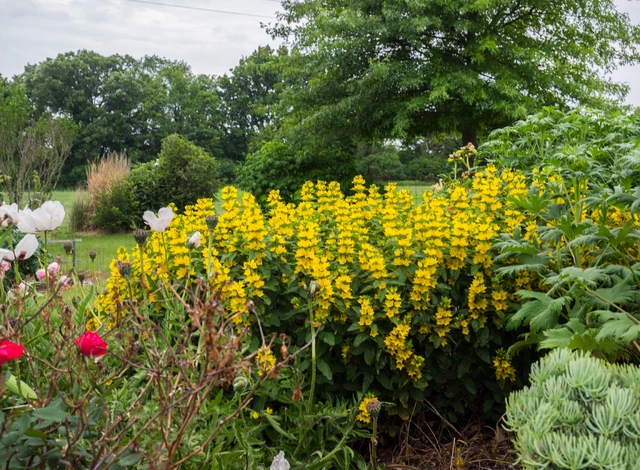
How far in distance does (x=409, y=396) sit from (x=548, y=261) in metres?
0.86

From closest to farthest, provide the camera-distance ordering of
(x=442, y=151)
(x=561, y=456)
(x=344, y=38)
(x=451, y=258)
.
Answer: (x=561, y=456)
(x=451, y=258)
(x=344, y=38)
(x=442, y=151)

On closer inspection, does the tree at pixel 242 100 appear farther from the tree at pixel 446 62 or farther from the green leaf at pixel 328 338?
the green leaf at pixel 328 338

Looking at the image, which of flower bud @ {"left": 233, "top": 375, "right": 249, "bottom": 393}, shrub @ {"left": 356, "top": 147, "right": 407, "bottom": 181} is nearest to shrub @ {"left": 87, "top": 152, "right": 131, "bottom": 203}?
flower bud @ {"left": 233, "top": 375, "right": 249, "bottom": 393}

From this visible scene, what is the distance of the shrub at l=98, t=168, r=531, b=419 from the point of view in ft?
8.16

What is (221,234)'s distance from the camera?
274cm

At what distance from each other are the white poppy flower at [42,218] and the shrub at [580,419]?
4.38ft

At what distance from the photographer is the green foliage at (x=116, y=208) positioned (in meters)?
12.3

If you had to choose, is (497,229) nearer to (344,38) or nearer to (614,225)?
(614,225)

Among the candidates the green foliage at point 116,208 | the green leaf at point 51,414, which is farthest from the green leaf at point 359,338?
the green foliage at point 116,208

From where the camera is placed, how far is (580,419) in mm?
1234

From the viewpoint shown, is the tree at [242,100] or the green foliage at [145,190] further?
the tree at [242,100]

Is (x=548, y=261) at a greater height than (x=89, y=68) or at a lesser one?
lesser

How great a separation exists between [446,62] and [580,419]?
12925 mm

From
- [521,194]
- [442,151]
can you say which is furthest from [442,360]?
[442,151]
